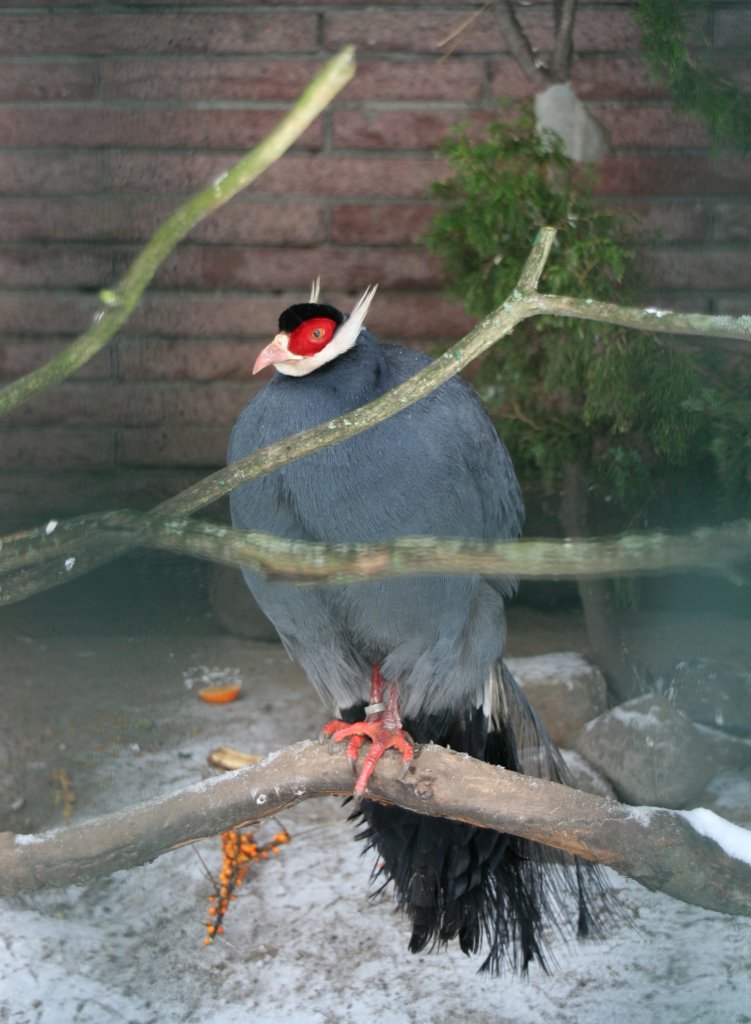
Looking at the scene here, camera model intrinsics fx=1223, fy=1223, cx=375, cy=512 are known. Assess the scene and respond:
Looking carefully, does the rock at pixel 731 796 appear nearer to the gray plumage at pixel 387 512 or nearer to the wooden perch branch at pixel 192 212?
the gray plumage at pixel 387 512

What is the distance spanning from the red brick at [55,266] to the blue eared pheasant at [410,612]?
3.47 feet

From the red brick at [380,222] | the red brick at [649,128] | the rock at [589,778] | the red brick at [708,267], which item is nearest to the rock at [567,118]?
the red brick at [649,128]

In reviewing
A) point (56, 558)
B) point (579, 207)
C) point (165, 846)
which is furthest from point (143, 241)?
point (56, 558)

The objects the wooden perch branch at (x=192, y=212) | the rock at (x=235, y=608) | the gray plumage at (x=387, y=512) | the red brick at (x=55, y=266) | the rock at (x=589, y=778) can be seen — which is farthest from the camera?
the rock at (x=235, y=608)

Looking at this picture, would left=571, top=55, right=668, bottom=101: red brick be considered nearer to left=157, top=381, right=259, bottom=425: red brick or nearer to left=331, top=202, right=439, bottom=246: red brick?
left=331, top=202, right=439, bottom=246: red brick

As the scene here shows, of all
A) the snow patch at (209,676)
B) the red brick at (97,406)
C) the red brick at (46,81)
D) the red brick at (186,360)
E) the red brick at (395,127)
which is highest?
the red brick at (46,81)

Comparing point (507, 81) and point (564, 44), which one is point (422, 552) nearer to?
point (564, 44)

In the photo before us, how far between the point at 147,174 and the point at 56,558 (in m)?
1.70

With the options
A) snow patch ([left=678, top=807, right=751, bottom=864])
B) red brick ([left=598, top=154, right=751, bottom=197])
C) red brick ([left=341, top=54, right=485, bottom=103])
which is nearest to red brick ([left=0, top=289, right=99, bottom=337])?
red brick ([left=341, top=54, right=485, bottom=103])

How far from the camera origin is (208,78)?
2.49m

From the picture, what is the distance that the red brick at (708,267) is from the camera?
2400 millimetres

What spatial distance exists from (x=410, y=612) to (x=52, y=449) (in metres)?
1.29

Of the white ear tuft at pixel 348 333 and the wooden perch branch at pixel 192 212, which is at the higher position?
the wooden perch branch at pixel 192 212

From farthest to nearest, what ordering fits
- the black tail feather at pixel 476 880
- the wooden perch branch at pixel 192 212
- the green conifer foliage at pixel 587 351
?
the green conifer foliage at pixel 587 351, the black tail feather at pixel 476 880, the wooden perch branch at pixel 192 212
